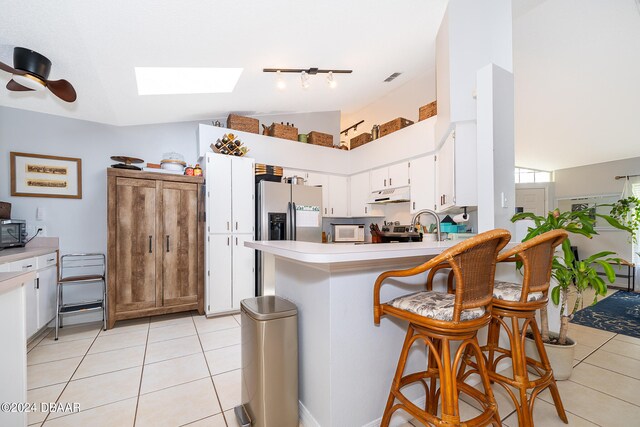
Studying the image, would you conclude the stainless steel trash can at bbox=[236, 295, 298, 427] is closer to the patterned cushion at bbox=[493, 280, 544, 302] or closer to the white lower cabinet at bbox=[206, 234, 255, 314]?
the patterned cushion at bbox=[493, 280, 544, 302]

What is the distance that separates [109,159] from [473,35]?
4353 mm

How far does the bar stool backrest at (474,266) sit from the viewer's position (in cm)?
101

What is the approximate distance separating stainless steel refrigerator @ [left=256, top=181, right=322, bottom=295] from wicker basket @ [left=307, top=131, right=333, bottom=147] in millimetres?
1118

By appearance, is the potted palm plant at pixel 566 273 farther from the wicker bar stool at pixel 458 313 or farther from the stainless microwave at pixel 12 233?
the stainless microwave at pixel 12 233

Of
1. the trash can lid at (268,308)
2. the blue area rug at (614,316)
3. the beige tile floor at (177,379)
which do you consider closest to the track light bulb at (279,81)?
the trash can lid at (268,308)

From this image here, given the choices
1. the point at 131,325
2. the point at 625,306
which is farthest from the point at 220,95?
the point at 625,306

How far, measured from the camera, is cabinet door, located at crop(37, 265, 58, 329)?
272 cm

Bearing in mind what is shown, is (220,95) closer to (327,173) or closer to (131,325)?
(327,173)

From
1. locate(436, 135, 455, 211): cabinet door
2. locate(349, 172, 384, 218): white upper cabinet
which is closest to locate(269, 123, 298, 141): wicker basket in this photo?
locate(349, 172, 384, 218): white upper cabinet

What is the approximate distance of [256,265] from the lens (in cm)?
388

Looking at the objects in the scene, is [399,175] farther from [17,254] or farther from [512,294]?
[17,254]

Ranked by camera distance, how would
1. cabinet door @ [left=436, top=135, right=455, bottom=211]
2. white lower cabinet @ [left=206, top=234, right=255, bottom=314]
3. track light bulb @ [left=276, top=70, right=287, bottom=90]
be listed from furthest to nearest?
white lower cabinet @ [left=206, top=234, right=255, bottom=314], track light bulb @ [left=276, top=70, right=287, bottom=90], cabinet door @ [left=436, top=135, right=455, bottom=211]

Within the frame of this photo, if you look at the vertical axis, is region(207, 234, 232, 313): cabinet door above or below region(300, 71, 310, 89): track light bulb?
below

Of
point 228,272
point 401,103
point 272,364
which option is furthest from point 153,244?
point 401,103
